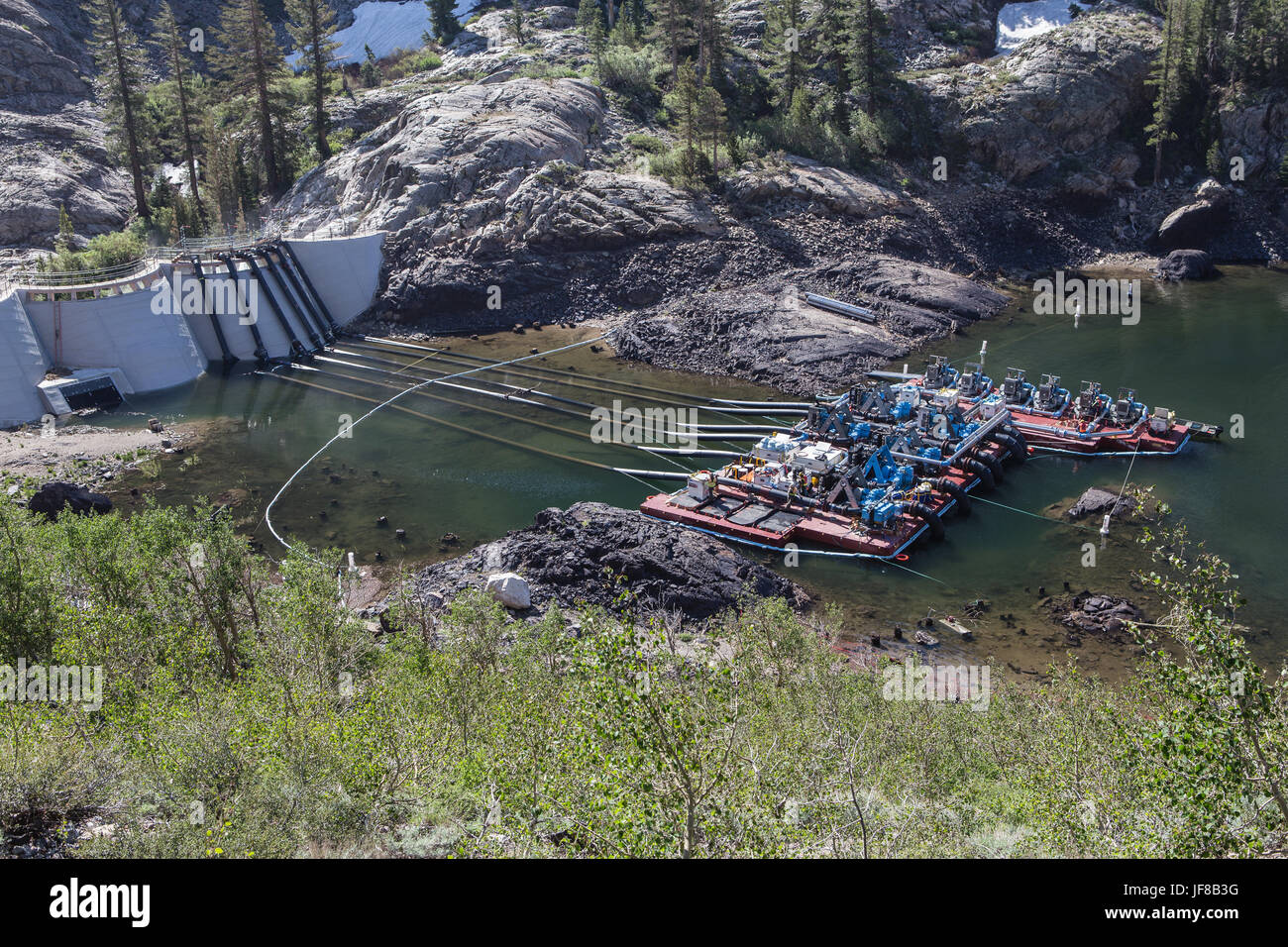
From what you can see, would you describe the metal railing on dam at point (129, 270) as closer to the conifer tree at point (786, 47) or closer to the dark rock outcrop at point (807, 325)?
the dark rock outcrop at point (807, 325)

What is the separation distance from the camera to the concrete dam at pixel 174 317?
4894cm

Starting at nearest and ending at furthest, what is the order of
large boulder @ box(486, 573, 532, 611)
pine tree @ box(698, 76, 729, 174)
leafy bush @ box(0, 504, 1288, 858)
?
leafy bush @ box(0, 504, 1288, 858) < large boulder @ box(486, 573, 532, 611) < pine tree @ box(698, 76, 729, 174)

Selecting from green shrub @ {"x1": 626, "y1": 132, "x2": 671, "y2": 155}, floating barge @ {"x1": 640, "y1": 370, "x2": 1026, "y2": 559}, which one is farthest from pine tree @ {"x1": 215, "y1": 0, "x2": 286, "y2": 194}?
floating barge @ {"x1": 640, "y1": 370, "x2": 1026, "y2": 559}

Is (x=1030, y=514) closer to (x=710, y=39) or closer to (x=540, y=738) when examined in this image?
(x=540, y=738)

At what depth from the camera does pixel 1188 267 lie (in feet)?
212

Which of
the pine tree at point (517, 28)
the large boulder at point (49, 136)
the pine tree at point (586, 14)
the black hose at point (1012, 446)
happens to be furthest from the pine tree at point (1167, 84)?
the large boulder at point (49, 136)

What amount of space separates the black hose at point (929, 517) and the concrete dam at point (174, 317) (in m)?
39.6

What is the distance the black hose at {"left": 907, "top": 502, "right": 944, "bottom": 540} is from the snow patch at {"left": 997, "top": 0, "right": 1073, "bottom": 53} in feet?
215

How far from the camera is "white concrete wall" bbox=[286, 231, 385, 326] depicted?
62312 mm

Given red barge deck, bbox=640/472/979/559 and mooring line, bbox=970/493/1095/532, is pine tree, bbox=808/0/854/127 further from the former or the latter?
red barge deck, bbox=640/472/979/559

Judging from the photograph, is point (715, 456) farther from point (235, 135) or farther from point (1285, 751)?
point (235, 135)

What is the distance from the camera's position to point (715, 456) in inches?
1592

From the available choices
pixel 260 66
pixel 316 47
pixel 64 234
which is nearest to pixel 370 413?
pixel 64 234
